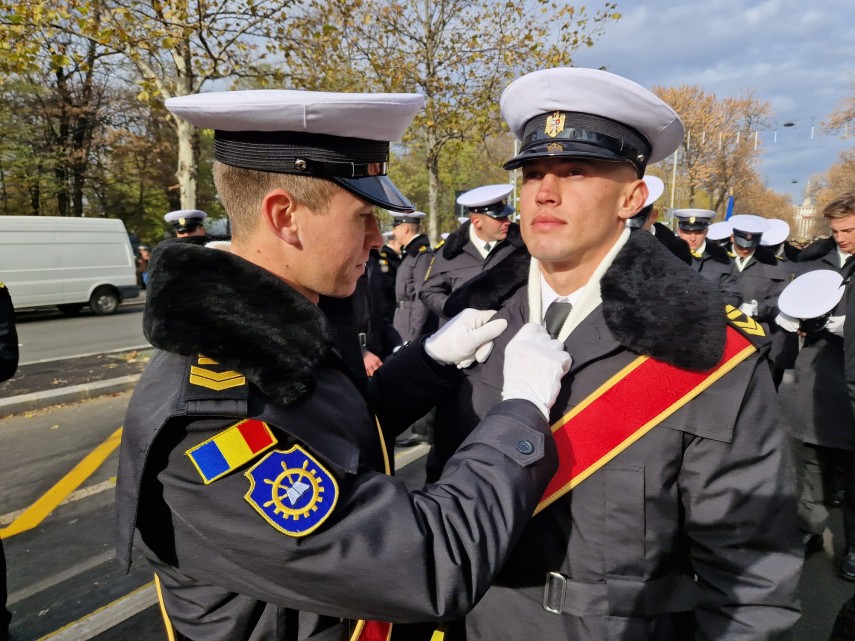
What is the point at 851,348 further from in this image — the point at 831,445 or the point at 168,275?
the point at 168,275

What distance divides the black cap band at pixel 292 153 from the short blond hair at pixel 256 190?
0.02 metres

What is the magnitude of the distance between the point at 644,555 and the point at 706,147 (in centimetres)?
4138

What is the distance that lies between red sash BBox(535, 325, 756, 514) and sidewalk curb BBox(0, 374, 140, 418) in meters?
6.70

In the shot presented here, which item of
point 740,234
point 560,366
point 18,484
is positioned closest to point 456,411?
point 560,366

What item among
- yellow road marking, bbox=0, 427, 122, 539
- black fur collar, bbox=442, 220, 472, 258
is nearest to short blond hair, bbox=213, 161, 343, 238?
yellow road marking, bbox=0, 427, 122, 539

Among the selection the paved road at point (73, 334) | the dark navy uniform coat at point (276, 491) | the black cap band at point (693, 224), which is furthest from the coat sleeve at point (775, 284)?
the paved road at point (73, 334)

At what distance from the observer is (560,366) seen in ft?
4.79

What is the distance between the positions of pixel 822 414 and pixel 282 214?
12.7 feet

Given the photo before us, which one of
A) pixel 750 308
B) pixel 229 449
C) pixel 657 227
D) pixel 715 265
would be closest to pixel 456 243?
pixel 657 227

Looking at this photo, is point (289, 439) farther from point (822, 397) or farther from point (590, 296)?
point (822, 397)

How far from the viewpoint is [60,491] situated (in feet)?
14.2

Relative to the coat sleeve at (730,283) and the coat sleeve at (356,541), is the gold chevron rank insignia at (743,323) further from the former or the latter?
the coat sleeve at (730,283)

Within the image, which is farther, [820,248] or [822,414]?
[820,248]

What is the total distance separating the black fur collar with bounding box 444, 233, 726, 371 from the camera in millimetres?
1404
